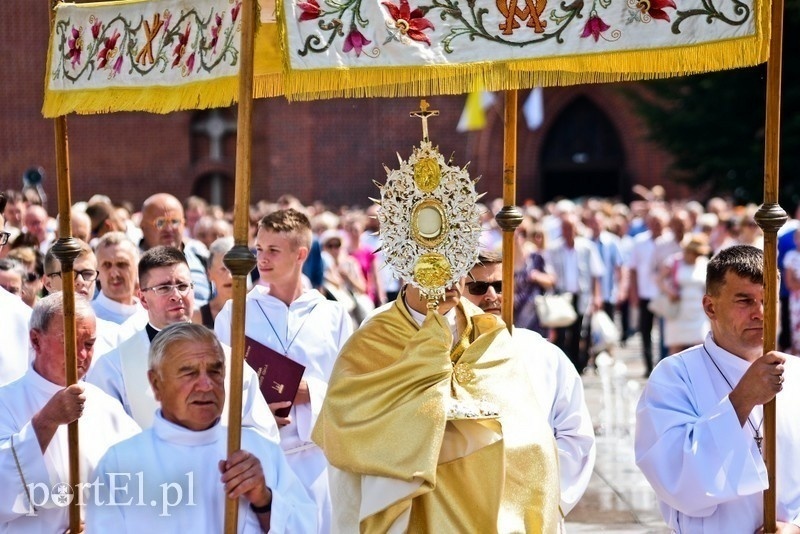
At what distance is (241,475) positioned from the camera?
4348mm

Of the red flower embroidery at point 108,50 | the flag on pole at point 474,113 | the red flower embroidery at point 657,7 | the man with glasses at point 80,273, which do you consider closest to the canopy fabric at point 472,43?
the red flower embroidery at point 657,7

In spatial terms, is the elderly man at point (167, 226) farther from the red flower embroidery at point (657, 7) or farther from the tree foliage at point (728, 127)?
the tree foliage at point (728, 127)

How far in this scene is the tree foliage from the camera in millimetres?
21812

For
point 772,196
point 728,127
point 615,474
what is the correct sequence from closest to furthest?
point 772,196 → point 615,474 → point 728,127

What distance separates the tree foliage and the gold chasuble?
17.4 meters

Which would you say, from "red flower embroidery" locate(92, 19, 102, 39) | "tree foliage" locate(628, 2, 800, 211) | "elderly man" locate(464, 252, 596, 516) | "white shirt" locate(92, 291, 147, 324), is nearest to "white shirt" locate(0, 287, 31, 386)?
"white shirt" locate(92, 291, 147, 324)

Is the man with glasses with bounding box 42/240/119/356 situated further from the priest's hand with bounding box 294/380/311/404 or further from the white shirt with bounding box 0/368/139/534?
the white shirt with bounding box 0/368/139/534

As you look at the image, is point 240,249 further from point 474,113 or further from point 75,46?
point 474,113

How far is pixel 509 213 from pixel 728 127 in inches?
744

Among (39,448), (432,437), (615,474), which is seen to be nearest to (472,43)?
(432,437)

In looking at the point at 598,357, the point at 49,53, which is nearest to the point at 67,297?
the point at 49,53

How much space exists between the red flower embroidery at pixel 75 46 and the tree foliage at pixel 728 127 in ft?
56.9

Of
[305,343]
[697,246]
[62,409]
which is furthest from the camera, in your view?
[697,246]

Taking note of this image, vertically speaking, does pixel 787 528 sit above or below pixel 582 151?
below
